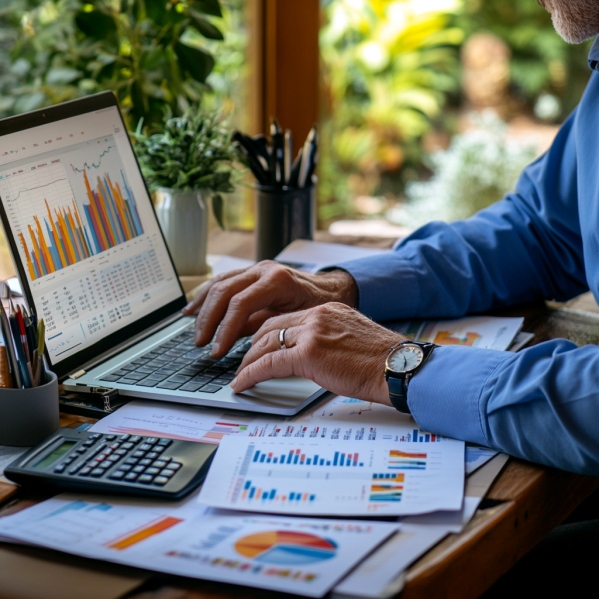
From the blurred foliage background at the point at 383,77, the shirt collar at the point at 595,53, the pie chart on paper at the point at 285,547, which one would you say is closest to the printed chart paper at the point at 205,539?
the pie chart on paper at the point at 285,547

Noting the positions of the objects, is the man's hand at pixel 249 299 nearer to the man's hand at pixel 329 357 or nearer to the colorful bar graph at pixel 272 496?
the man's hand at pixel 329 357

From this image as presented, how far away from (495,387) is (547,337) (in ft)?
1.15

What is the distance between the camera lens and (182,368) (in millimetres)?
1002

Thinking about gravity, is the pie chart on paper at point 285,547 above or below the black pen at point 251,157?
below

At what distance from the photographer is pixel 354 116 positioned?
4.07 metres

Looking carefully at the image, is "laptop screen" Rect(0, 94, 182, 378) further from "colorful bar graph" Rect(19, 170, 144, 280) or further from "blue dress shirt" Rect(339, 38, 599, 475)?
"blue dress shirt" Rect(339, 38, 599, 475)

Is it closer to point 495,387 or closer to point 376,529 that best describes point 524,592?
point 495,387

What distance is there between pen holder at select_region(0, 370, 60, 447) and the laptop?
0.11 meters

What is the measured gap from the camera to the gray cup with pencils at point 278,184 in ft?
4.66

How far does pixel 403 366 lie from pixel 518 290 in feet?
1.52

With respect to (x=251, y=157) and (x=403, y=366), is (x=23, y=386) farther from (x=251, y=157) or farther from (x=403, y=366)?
(x=251, y=157)

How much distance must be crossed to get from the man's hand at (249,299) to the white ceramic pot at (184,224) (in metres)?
0.19

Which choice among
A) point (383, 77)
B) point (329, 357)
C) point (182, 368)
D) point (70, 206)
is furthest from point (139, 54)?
point (383, 77)

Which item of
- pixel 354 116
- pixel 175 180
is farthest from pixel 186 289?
pixel 354 116
